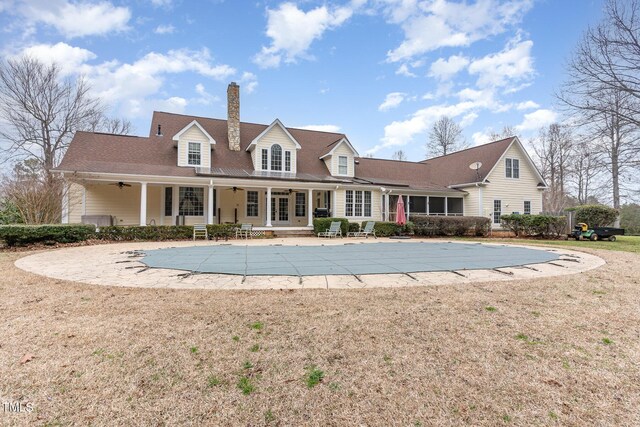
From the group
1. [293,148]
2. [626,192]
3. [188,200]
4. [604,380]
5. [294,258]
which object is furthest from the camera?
[626,192]

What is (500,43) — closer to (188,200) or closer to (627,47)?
(627,47)

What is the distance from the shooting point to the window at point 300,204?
21062mm

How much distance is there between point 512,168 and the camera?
75.3 feet

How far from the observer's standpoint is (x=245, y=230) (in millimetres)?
16047

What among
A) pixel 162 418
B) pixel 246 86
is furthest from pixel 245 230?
pixel 162 418

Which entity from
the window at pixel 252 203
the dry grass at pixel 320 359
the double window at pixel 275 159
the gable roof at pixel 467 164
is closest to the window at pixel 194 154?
the window at pixel 252 203

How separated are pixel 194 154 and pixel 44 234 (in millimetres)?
8648

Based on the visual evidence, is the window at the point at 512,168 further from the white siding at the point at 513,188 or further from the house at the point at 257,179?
the white siding at the point at 513,188

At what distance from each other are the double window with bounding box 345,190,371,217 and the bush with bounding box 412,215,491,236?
3.11 m

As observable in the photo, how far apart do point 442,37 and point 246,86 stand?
12500 millimetres

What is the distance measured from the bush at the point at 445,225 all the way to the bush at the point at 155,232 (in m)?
10.9

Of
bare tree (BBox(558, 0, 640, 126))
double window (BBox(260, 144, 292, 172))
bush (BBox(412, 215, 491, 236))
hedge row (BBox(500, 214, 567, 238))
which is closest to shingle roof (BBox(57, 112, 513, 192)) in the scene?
double window (BBox(260, 144, 292, 172))

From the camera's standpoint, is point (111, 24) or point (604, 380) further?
point (111, 24)

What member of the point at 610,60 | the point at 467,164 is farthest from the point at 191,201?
the point at 610,60
